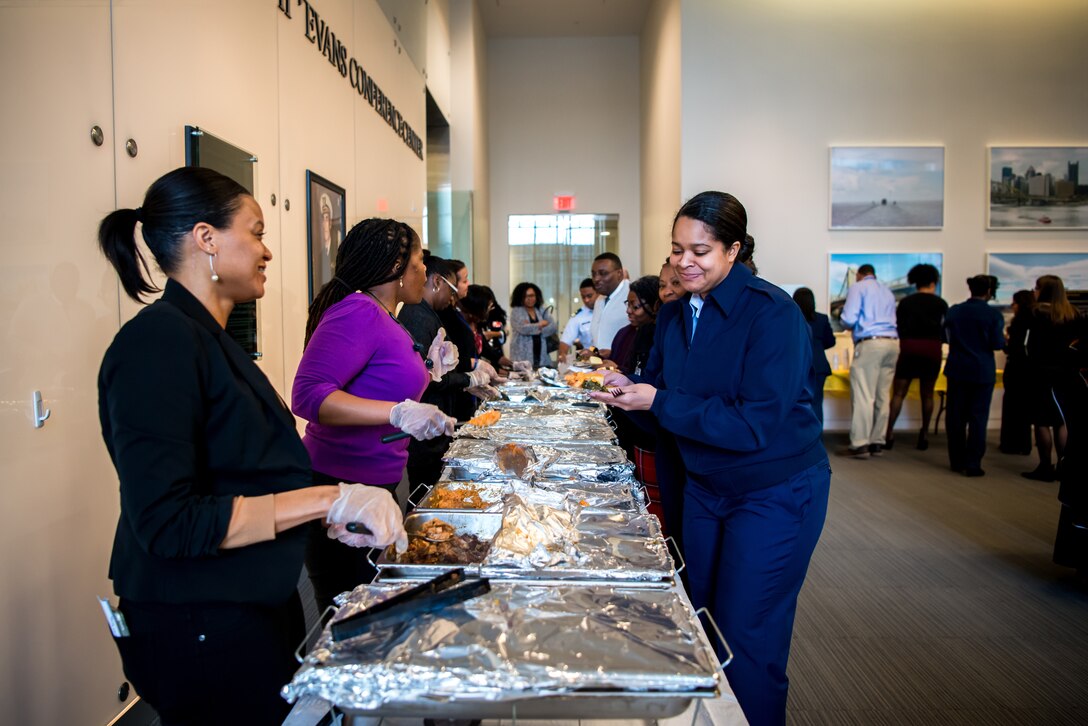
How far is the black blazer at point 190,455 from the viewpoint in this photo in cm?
97

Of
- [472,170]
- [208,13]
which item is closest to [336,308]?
[208,13]

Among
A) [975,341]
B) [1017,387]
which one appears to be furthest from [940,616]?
[1017,387]

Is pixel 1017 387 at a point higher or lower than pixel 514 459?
lower

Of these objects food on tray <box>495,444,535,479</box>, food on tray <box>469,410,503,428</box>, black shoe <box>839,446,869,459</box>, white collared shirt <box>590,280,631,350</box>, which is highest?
white collared shirt <box>590,280,631,350</box>

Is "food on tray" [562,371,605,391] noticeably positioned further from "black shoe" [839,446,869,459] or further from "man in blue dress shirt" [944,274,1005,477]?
"black shoe" [839,446,869,459]

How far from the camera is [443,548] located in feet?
4.61

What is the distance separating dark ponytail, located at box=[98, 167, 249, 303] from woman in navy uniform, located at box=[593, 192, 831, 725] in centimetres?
102

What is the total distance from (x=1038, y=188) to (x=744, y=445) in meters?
7.01

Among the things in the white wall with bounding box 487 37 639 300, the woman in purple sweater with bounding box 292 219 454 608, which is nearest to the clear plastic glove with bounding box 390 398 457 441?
the woman in purple sweater with bounding box 292 219 454 608

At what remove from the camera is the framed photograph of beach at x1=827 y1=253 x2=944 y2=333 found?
6801 mm

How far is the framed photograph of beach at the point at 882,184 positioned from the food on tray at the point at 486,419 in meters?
5.22

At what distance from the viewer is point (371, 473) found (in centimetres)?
182

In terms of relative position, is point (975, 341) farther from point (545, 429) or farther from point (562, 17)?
point (562, 17)

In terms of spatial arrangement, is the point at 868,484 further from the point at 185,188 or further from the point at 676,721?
the point at 185,188
